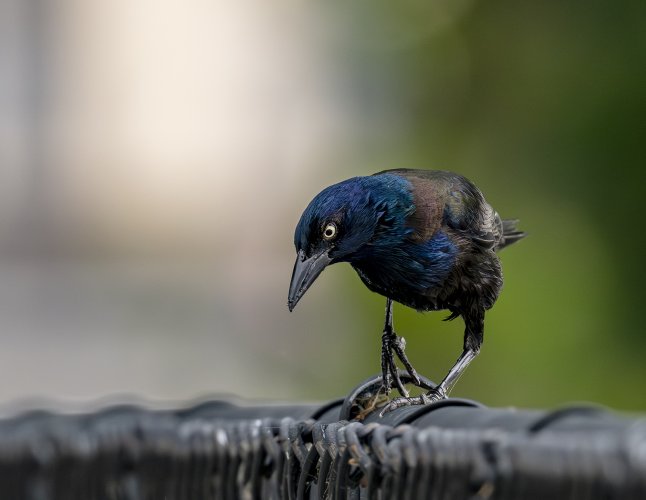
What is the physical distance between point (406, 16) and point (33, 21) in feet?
15.0

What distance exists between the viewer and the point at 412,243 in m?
2.47

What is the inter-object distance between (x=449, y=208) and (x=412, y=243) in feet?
0.51

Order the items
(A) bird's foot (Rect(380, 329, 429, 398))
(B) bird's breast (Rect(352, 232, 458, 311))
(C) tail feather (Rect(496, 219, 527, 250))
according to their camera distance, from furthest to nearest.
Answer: (C) tail feather (Rect(496, 219, 527, 250)) → (B) bird's breast (Rect(352, 232, 458, 311)) → (A) bird's foot (Rect(380, 329, 429, 398))

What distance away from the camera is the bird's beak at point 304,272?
7.14 feet

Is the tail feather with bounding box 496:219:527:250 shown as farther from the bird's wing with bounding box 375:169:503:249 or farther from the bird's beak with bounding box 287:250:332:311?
the bird's beak with bounding box 287:250:332:311

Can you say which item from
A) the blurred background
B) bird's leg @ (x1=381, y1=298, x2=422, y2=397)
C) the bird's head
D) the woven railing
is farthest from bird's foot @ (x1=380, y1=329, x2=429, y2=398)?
the blurred background

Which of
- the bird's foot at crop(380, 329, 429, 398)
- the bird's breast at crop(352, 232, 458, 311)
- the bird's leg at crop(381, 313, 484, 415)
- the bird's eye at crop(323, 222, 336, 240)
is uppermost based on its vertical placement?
the bird's eye at crop(323, 222, 336, 240)

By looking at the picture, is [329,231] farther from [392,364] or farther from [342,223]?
[392,364]

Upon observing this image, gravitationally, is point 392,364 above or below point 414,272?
below

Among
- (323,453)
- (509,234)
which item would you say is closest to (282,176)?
(509,234)

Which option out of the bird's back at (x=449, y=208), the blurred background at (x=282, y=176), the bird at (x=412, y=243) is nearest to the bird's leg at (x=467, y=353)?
the bird at (x=412, y=243)

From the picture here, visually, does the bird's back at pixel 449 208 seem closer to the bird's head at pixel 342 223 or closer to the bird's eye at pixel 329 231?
the bird's head at pixel 342 223

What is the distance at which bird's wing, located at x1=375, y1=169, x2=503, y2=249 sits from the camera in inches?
99.5

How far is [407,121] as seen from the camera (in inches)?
199
